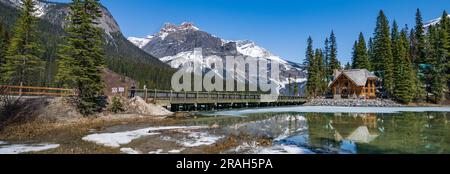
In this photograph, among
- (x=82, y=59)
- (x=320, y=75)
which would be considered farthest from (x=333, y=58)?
(x=82, y=59)

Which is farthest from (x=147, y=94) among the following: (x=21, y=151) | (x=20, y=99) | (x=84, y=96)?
(x=21, y=151)

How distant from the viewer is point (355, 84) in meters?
59.1

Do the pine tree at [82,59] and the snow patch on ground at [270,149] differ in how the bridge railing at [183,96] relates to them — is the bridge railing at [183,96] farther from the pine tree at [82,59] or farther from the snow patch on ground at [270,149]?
the snow patch on ground at [270,149]

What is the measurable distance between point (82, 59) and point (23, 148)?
43.3 feet

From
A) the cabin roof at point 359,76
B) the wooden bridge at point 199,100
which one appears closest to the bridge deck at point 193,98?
the wooden bridge at point 199,100

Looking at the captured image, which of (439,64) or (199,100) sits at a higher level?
(439,64)

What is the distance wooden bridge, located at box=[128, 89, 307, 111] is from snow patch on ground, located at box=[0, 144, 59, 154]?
18.6m

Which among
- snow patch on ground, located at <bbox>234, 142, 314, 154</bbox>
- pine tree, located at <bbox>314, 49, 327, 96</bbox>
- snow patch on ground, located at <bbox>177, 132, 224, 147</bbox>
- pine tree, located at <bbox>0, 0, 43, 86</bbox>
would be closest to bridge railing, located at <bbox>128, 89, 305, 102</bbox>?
pine tree, located at <bbox>0, 0, 43, 86</bbox>

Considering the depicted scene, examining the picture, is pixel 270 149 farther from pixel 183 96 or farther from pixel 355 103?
pixel 355 103

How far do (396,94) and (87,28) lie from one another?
177ft

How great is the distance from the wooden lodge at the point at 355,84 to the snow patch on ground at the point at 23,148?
5914 cm

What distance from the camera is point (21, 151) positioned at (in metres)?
10.2

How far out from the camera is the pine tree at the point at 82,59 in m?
21.9
